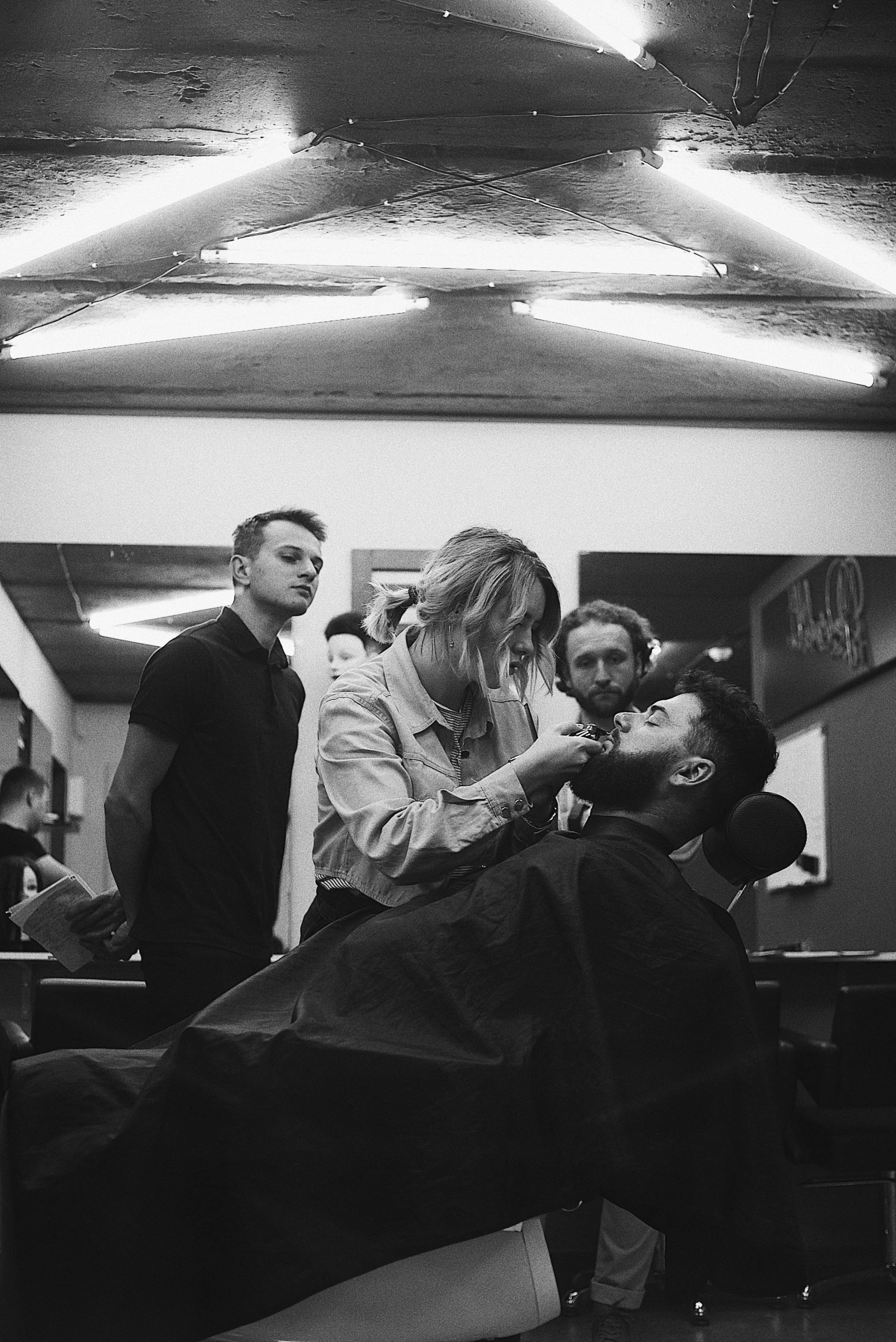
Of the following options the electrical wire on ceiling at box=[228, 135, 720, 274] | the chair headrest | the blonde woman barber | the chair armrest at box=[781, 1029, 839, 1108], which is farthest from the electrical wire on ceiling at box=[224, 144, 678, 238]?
the chair armrest at box=[781, 1029, 839, 1108]

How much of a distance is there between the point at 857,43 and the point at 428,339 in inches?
64.2

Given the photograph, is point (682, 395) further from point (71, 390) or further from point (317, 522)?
point (71, 390)

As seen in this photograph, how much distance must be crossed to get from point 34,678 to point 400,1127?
9.76 ft

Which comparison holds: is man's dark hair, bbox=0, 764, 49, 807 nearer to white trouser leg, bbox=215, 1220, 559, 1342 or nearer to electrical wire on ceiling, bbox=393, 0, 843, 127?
electrical wire on ceiling, bbox=393, 0, 843, 127

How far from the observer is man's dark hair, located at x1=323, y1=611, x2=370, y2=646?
4.39 m

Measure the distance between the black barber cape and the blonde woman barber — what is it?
161 mm

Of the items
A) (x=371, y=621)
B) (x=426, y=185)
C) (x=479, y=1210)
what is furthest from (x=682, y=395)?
(x=479, y=1210)

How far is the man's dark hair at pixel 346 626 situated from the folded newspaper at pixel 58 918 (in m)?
1.84

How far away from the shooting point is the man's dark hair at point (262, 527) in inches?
138

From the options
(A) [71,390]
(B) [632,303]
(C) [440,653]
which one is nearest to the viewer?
(C) [440,653]

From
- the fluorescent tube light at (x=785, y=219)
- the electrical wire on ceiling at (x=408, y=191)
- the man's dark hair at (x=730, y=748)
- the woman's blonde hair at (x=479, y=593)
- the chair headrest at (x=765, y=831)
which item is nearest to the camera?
the chair headrest at (x=765, y=831)

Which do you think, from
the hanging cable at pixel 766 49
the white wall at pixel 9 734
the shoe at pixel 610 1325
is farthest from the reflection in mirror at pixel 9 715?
the hanging cable at pixel 766 49

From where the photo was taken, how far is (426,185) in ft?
11.2

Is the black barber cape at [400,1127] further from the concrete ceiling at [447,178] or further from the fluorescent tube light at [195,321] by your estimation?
the fluorescent tube light at [195,321]
